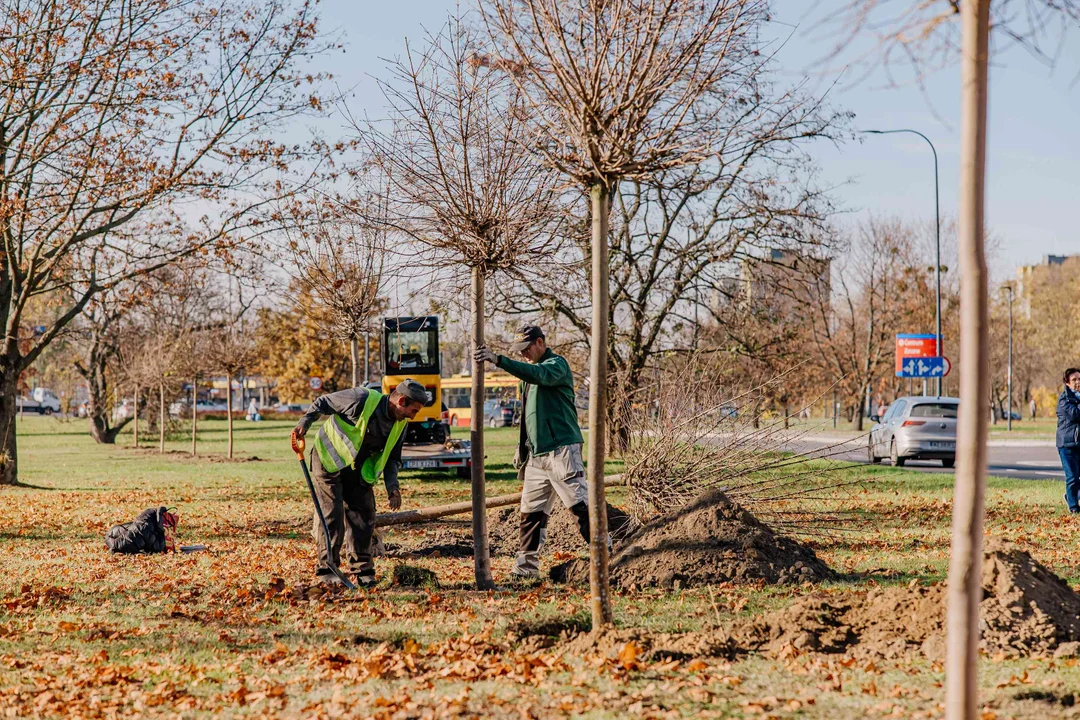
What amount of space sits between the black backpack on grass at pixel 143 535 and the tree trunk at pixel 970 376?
29.3 feet

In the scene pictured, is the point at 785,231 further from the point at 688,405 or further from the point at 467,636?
the point at 467,636

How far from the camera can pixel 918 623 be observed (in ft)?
18.3

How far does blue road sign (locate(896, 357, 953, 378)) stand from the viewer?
28.1 meters

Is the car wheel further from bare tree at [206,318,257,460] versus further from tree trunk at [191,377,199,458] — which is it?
tree trunk at [191,377,199,458]

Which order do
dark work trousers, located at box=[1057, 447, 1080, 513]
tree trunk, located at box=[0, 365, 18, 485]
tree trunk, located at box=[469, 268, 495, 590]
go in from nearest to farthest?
tree trunk, located at box=[469, 268, 495, 590], dark work trousers, located at box=[1057, 447, 1080, 513], tree trunk, located at box=[0, 365, 18, 485]

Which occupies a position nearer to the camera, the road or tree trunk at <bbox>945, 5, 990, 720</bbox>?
tree trunk at <bbox>945, 5, 990, 720</bbox>

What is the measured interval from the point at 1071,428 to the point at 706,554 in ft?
21.5

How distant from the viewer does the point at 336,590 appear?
7.82m

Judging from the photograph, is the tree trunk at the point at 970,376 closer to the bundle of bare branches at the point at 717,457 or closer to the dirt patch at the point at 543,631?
the dirt patch at the point at 543,631

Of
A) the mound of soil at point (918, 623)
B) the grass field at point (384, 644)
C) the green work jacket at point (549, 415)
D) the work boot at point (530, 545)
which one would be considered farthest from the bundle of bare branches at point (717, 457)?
the mound of soil at point (918, 623)

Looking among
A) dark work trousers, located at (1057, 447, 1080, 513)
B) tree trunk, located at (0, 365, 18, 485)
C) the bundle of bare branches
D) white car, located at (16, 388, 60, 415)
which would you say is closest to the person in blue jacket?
dark work trousers, located at (1057, 447, 1080, 513)

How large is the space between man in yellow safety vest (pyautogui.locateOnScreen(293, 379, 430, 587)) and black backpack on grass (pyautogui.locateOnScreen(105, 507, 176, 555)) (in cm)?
296

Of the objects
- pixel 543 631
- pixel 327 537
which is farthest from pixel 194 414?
pixel 543 631

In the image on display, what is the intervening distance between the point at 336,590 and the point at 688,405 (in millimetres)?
4150
